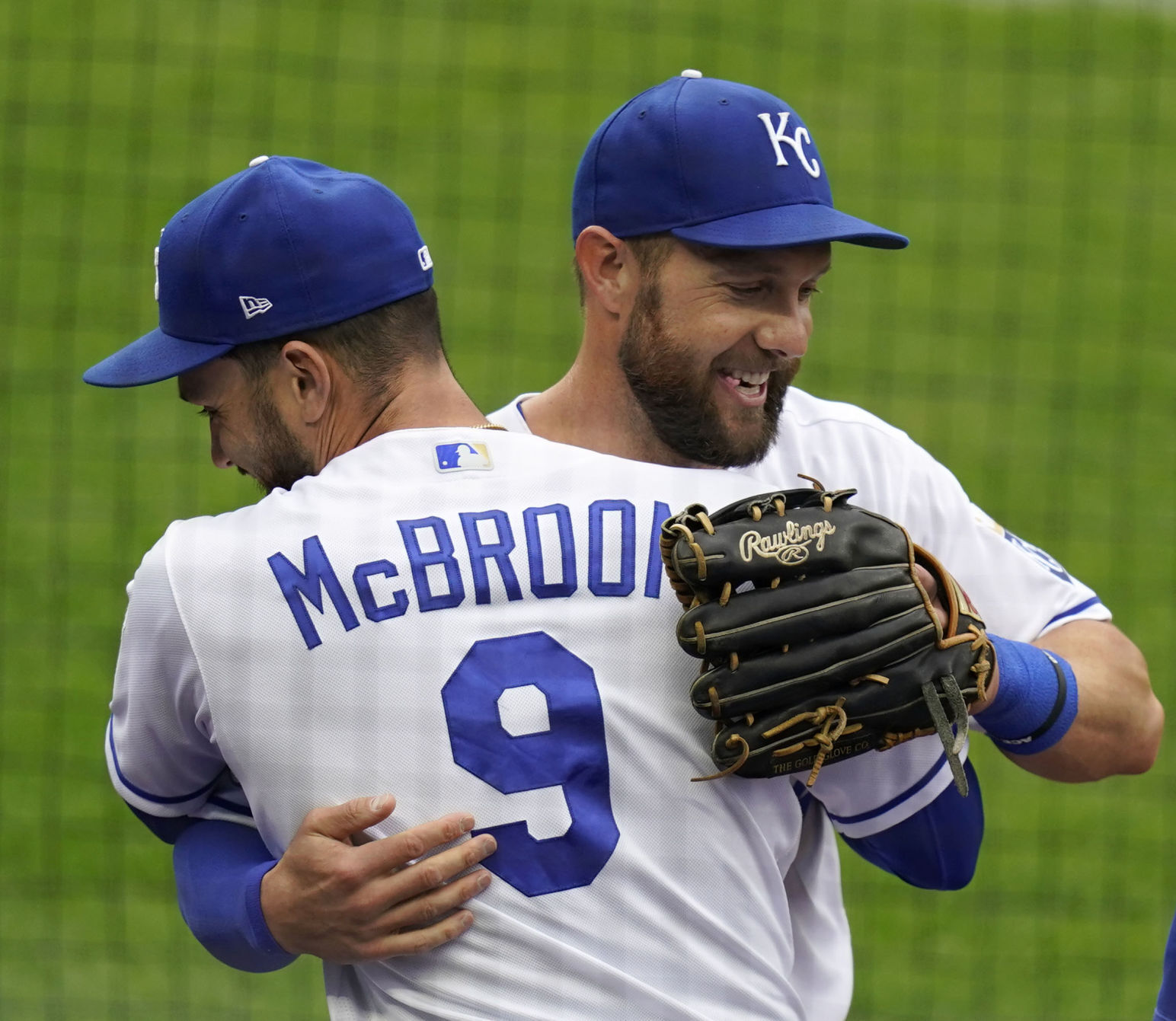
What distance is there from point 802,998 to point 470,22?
9.25m

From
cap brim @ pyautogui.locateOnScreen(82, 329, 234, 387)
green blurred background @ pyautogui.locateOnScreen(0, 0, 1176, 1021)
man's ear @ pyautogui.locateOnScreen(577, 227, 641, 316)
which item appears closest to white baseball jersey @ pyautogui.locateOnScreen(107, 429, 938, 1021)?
cap brim @ pyautogui.locateOnScreen(82, 329, 234, 387)

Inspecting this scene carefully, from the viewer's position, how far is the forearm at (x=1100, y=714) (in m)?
3.07

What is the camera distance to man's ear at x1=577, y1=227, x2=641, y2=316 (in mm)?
3473

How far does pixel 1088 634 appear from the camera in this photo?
10.8 ft

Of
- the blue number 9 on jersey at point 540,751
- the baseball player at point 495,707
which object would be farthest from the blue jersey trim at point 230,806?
the blue number 9 on jersey at point 540,751

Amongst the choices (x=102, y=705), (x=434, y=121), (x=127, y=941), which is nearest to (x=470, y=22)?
(x=434, y=121)

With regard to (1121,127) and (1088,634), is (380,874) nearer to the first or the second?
(1088,634)

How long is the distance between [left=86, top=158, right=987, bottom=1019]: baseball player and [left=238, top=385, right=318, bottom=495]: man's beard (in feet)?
0.87

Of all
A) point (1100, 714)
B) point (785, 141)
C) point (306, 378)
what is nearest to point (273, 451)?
point (306, 378)

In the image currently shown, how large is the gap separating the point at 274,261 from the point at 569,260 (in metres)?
7.74

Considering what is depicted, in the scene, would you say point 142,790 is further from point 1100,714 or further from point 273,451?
point 1100,714

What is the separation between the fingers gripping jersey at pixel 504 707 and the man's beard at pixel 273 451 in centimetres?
32

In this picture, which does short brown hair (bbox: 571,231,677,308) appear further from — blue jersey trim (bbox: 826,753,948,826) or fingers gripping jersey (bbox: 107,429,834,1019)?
blue jersey trim (bbox: 826,753,948,826)

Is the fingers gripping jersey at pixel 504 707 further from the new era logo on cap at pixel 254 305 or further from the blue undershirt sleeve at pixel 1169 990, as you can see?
the blue undershirt sleeve at pixel 1169 990
